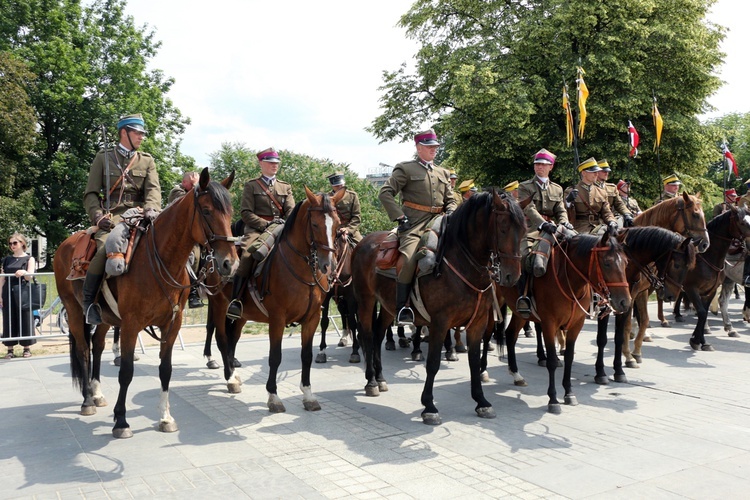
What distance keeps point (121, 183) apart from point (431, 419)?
4.62 m

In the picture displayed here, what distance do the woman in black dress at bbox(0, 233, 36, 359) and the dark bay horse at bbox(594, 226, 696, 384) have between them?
409 inches

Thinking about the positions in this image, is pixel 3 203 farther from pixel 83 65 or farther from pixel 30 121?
pixel 83 65

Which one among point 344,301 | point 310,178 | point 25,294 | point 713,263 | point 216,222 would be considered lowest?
point 344,301

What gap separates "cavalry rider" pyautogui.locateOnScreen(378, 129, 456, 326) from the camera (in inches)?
301

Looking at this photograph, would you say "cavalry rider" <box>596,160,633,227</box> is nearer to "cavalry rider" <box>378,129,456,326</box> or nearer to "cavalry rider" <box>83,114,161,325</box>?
"cavalry rider" <box>378,129,456,326</box>

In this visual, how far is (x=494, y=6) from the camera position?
89.9 ft

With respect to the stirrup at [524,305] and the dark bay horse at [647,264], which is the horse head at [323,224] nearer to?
the stirrup at [524,305]

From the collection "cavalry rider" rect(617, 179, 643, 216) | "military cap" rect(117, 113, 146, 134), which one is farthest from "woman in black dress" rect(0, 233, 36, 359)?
"cavalry rider" rect(617, 179, 643, 216)

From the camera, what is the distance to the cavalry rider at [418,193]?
7656mm

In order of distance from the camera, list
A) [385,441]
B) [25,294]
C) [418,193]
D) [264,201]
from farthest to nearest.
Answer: [25,294], [264,201], [418,193], [385,441]

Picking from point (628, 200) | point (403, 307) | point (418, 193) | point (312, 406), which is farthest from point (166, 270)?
point (628, 200)

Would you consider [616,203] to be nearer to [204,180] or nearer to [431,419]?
[431,419]

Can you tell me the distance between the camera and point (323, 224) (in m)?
6.84

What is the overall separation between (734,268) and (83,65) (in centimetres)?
3238
